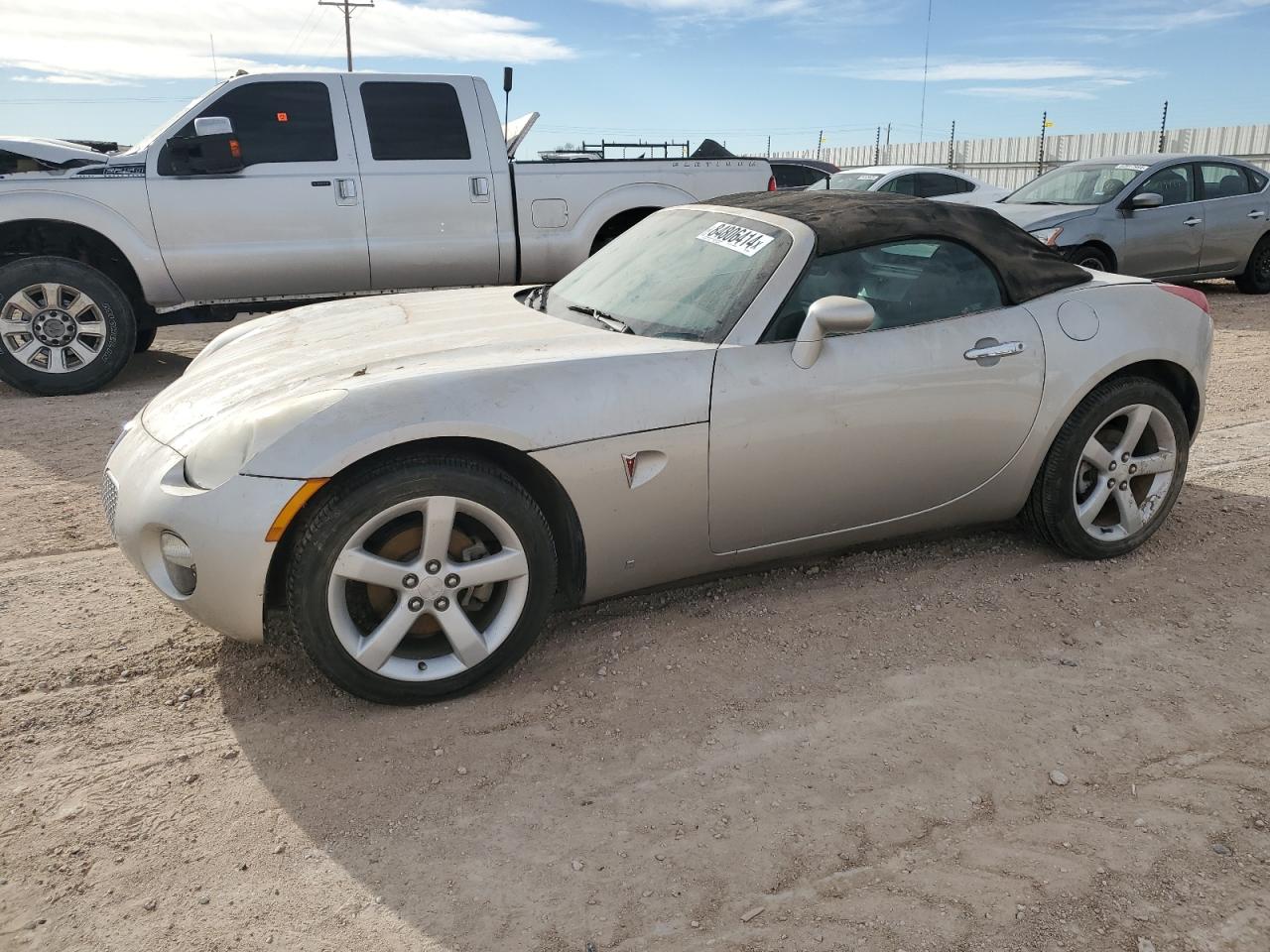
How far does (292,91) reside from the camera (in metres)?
7.32

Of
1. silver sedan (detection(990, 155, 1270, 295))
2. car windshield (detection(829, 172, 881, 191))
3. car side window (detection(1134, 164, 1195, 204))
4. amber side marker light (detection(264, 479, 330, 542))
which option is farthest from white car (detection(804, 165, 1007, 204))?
amber side marker light (detection(264, 479, 330, 542))

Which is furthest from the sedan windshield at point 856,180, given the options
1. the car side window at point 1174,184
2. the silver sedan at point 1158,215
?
the car side window at point 1174,184

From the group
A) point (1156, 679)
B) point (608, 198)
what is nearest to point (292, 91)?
Result: point (608, 198)

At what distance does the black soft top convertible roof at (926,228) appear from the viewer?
12.2 feet

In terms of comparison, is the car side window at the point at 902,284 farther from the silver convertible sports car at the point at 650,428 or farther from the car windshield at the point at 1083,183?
the car windshield at the point at 1083,183

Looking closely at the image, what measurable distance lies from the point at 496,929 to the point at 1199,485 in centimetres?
430

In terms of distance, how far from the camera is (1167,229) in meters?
11.0

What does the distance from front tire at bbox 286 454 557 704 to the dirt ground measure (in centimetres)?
16

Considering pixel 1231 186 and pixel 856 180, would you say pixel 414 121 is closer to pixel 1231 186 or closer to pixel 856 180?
pixel 856 180

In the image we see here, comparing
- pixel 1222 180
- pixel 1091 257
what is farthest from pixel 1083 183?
pixel 1222 180

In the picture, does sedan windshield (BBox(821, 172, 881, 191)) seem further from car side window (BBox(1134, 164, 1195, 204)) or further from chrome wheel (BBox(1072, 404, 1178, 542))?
chrome wheel (BBox(1072, 404, 1178, 542))

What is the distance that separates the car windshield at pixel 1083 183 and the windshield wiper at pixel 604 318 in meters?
8.88

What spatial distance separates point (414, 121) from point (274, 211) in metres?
1.24

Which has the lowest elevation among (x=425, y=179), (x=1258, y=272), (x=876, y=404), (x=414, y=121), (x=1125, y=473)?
(x=1258, y=272)
